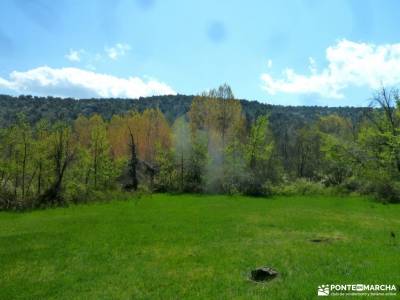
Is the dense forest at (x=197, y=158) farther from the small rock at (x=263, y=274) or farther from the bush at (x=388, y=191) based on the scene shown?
the small rock at (x=263, y=274)

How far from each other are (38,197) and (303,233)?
29341mm

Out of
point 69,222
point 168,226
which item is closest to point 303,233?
point 168,226

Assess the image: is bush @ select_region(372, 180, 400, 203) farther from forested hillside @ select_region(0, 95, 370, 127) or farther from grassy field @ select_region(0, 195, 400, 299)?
forested hillside @ select_region(0, 95, 370, 127)

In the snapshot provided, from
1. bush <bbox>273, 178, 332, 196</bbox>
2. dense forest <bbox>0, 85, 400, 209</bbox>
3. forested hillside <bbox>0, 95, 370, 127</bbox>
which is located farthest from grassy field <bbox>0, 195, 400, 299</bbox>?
forested hillside <bbox>0, 95, 370, 127</bbox>

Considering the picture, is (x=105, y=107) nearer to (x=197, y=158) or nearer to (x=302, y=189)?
(x=197, y=158)

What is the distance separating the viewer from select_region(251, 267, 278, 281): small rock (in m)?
A: 11.6

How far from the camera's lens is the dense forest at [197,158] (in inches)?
1604

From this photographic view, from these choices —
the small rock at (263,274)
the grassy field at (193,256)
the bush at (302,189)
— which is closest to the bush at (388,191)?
the bush at (302,189)

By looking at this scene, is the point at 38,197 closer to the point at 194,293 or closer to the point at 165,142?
the point at 194,293

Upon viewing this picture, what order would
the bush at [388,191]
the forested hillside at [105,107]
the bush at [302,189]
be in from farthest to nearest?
the forested hillside at [105,107] → the bush at [302,189] → the bush at [388,191]

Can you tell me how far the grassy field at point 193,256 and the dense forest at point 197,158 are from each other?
17363 millimetres

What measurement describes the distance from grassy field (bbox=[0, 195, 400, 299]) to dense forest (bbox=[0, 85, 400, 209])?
17.4m

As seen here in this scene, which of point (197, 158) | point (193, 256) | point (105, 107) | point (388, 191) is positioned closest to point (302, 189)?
point (388, 191)

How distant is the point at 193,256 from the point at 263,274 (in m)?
4.07
